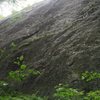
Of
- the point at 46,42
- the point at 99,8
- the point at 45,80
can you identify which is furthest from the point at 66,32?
the point at 45,80

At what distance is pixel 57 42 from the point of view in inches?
343

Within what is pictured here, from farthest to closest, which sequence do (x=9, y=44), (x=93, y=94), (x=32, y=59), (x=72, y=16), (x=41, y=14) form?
(x=41, y=14)
(x=9, y=44)
(x=72, y=16)
(x=32, y=59)
(x=93, y=94)

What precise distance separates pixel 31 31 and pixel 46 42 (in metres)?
1.91

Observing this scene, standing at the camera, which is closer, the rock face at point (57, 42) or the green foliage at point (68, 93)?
the green foliage at point (68, 93)

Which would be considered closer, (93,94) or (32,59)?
(93,94)

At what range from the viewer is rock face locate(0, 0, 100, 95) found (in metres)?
7.09

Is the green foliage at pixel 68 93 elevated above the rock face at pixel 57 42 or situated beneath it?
situated beneath

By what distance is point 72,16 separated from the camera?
10047 mm

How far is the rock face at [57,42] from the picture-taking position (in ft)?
23.2

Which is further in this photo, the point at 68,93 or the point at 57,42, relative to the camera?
the point at 57,42

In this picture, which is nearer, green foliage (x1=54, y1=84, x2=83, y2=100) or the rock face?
green foliage (x1=54, y1=84, x2=83, y2=100)

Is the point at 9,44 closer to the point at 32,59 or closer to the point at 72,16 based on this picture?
the point at 32,59

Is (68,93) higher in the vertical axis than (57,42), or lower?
lower

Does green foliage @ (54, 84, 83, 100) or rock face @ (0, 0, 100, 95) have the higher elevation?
rock face @ (0, 0, 100, 95)
